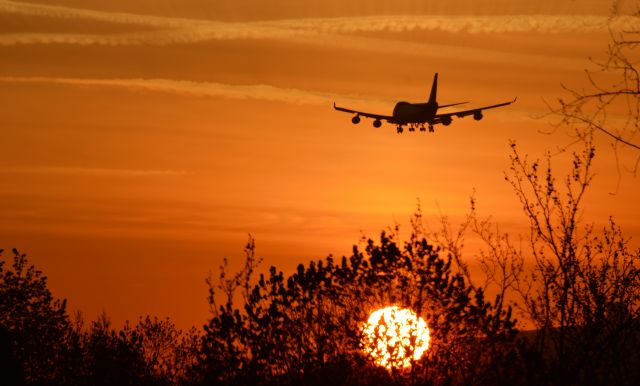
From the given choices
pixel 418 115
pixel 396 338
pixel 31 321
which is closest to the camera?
pixel 396 338

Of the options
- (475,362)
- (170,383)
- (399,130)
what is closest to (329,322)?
(475,362)

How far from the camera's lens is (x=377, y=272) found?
118ft

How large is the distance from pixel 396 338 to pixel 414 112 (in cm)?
7456

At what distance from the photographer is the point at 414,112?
108 m

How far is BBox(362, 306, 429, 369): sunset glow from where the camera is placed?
Result: 3406cm

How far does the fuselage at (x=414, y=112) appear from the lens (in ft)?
338

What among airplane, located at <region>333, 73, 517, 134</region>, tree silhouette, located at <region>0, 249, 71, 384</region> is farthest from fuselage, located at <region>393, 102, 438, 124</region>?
tree silhouette, located at <region>0, 249, 71, 384</region>

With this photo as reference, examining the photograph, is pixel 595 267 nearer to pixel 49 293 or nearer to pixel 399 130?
pixel 49 293

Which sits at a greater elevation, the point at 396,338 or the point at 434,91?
the point at 434,91

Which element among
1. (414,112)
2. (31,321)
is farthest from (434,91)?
(31,321)

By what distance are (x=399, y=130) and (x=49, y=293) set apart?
124 feet

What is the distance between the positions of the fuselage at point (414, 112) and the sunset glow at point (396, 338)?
223ft

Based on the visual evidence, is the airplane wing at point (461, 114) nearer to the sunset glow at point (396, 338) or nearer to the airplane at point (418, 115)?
the airplane at point (418, 115)

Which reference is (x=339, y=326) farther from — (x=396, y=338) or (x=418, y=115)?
(x=418, y=115)
